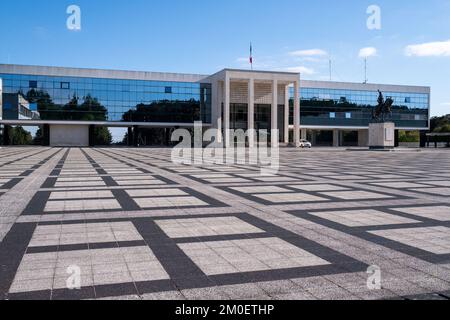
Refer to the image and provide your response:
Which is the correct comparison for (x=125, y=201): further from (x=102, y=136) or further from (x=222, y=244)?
(x=102, y=136)

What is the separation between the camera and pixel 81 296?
186 inches

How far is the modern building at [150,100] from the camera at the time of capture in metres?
65.5

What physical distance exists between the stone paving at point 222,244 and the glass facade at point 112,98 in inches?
2262

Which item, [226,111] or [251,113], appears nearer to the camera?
[226,111]

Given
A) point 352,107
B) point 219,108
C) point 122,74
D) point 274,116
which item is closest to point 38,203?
point 274,116

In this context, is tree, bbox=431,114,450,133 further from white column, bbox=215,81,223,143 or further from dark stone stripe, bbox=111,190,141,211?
dark stone stripe, bbox=111,190,141,211

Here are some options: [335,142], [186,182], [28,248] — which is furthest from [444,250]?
[335,142]

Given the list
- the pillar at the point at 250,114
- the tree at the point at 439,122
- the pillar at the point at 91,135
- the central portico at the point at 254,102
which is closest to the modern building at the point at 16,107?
the pillar at the point at 91,135

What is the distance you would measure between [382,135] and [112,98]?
1561 inches

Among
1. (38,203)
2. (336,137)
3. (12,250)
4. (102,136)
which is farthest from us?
(336,137)

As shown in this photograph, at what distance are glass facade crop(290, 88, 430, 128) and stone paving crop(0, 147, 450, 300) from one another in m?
66.0

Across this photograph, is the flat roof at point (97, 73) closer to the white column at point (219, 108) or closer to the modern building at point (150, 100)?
the modern building at point (150, 100)

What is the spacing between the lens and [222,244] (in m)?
7.02

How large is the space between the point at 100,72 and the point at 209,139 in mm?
19451
